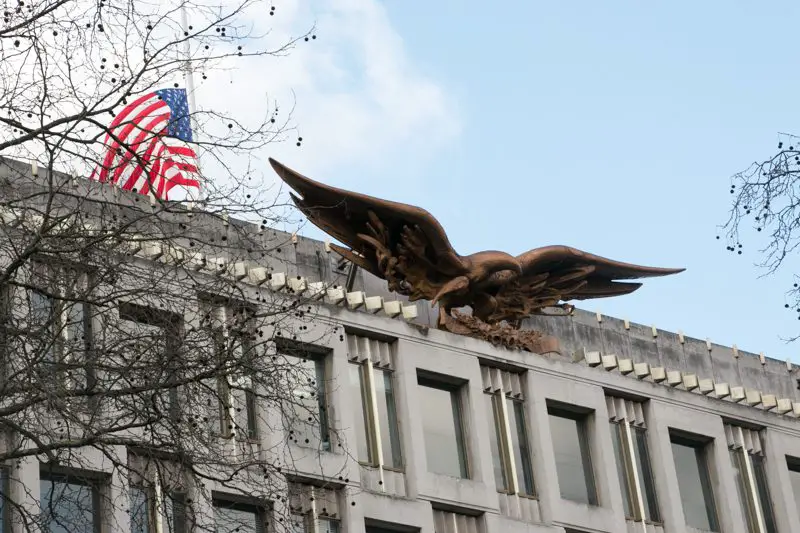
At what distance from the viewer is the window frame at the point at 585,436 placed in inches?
1823

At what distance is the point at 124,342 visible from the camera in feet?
78.1

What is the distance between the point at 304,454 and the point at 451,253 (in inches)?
248

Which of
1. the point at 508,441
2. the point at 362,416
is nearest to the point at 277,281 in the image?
the point at 362,416

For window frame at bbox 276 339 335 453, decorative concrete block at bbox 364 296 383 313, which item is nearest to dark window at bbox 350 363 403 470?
window frame at bbox 276 339 335 453

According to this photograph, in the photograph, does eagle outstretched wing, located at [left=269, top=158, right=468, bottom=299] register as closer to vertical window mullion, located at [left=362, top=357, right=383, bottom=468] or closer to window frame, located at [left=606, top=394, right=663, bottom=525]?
vertical window mullion, located at [left=362, top=357, right=383, bottom=468]

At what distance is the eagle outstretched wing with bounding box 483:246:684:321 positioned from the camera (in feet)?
150

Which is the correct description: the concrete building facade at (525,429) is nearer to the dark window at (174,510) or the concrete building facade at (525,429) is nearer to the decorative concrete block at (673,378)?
the decorative concrete block at (673,378)

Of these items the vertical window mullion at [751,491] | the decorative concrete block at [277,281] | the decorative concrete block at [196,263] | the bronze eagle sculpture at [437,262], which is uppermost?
the bronze eagle sculpture at [437,262]

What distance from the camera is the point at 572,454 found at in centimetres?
4653

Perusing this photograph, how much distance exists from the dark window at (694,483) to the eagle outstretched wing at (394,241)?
314 inches

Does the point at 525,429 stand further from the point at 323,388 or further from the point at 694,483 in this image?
the point at 323,388

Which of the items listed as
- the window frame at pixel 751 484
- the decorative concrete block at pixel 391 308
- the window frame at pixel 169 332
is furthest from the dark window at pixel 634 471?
the window frame at pixel 169 332

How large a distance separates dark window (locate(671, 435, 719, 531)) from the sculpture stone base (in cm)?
461

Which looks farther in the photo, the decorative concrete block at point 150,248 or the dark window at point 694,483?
the dark window at point 694,483
